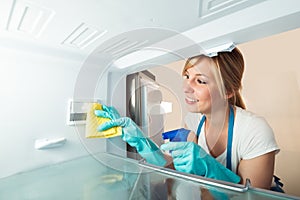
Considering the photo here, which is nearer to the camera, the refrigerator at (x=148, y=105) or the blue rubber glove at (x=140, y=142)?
the refrigerator at (x=148, y=105)

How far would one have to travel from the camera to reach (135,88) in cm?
100

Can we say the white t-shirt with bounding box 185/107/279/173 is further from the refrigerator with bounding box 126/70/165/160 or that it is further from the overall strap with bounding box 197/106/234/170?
the refrigerator with bounding box 126/70/165/160

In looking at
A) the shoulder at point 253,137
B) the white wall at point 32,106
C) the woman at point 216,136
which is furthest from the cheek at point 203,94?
the white wall at point 32,106

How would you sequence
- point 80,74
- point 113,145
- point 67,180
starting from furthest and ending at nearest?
point 113,145 < point 80,74 < point 67,180

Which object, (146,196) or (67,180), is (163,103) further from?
(67,180)

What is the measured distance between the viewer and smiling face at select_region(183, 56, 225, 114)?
648mm

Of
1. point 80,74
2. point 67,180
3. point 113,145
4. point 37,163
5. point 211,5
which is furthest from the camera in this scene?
point 113,145

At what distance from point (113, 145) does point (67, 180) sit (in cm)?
56

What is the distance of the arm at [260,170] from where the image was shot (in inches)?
31.2

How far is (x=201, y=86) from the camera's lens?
697 mm

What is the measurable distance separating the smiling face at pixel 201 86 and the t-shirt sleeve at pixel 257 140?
0.81 ft

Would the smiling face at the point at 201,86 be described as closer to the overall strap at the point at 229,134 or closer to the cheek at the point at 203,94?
the cheek at the point at 203,94

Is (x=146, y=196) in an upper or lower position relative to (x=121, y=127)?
lower

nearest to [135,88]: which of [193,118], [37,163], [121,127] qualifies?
[121,127]
